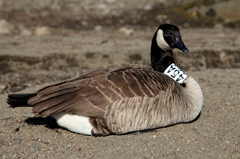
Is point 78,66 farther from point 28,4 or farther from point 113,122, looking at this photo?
point 28,4

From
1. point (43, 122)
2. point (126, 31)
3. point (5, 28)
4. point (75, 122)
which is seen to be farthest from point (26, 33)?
point (75, 122)

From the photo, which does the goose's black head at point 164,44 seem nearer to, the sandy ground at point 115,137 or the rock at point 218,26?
the sandy ground at point 115,137

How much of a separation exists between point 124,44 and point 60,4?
6.35 metres

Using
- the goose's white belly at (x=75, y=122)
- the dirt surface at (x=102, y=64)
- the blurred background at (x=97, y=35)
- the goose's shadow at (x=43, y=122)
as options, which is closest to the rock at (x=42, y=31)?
the blurred background at (x=97, y=35)

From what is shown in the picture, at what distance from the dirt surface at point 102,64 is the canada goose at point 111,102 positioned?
0.65ft

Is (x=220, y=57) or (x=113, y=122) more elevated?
(x=113, y=122)

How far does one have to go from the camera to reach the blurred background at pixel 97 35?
8.38 meters

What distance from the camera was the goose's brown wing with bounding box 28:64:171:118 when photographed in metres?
4.15

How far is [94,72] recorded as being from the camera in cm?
473

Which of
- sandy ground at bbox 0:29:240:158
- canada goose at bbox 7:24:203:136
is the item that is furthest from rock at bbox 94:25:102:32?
canada goose at bbox 7:24:203:136

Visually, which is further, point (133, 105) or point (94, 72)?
point (94, 72)

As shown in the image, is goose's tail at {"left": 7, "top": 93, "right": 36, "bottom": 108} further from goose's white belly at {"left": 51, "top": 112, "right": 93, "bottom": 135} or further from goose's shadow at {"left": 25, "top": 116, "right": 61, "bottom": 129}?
goose's shadow at {"left": 25, "top": 116, "right": 61, "bottom": 129}

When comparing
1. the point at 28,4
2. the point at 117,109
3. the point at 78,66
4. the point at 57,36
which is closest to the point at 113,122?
the point at 117,109

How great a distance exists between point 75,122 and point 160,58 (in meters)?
1.71
